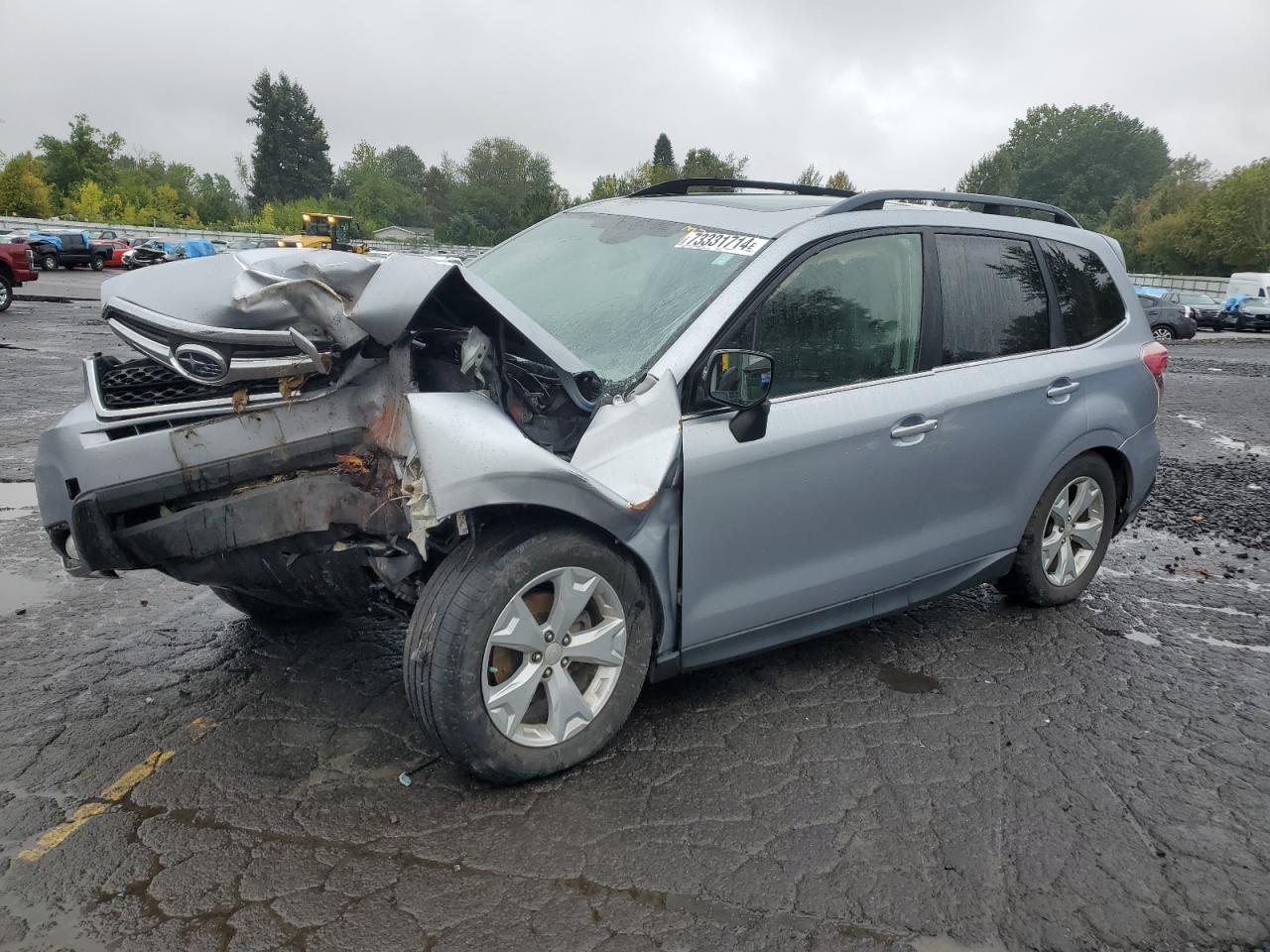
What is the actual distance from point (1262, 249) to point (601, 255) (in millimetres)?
63789

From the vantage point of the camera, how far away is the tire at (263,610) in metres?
3.88

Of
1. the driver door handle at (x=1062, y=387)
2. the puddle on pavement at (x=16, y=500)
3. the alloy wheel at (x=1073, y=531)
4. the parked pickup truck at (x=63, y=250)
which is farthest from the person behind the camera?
the parked pickup truck at (x=63, y=250)

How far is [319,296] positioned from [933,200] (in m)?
2.63

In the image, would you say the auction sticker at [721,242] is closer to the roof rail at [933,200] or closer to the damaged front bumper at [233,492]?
the roof rail at [933,200]

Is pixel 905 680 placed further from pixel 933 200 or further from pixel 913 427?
pixel 933 200

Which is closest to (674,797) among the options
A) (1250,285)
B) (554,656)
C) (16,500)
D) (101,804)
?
(554,656)

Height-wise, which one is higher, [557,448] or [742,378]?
[742,378]

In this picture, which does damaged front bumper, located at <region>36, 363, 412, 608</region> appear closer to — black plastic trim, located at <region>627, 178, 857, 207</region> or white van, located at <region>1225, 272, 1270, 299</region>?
black plastic trim, located at <region>627, 178, 857, 207</region>

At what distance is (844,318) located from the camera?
3537 millimetres

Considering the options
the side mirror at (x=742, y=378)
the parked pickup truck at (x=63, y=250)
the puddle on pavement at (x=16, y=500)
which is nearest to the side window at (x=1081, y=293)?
the side mirror at (x=742, y=378)

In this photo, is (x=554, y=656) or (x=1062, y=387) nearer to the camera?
(x=554, y=656)

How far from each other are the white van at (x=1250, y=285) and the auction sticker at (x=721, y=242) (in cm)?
3599

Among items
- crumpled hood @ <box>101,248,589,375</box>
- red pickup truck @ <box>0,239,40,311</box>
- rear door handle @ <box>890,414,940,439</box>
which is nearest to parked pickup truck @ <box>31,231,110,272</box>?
red pickup truck @ <box>0,239,40,311</box>

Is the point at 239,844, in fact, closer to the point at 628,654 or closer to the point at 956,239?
the point at 628,654
